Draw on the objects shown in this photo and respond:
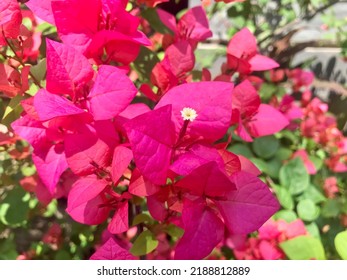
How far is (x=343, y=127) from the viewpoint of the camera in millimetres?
1281

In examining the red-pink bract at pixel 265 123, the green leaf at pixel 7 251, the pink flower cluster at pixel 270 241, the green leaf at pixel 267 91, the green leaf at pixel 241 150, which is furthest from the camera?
the green leaf at pixel 267 91

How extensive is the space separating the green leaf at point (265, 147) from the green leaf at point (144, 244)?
20.4 inches

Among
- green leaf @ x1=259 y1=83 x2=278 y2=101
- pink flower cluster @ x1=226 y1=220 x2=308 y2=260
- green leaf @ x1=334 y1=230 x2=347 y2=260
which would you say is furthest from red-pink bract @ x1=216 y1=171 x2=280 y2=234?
green leaf @ x1=259 y1=83 x2=278 y2=101

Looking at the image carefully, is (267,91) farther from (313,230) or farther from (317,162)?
(313,230)

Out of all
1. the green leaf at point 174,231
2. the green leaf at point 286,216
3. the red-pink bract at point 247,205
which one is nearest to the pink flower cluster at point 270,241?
Result: the green leaf at point 286,216

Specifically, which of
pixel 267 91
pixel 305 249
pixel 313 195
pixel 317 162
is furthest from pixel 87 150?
pixel 267 91

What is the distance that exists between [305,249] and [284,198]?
27cm

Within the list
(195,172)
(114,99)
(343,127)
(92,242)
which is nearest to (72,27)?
(114,99)

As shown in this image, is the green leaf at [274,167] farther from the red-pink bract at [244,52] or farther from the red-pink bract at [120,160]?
the red-pink bract at [120,160]

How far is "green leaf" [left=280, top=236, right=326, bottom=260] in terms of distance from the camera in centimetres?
60

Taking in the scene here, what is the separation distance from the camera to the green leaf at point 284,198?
878mm

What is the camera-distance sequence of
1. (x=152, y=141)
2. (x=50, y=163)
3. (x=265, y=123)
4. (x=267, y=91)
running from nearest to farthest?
(x=152, y=141) → (x=50, y=163) → (x=265, y=123) → (x=267, y=91)

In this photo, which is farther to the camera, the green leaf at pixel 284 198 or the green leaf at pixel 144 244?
the green leaf at pixel 284 198

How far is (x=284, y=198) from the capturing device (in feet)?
2.89
